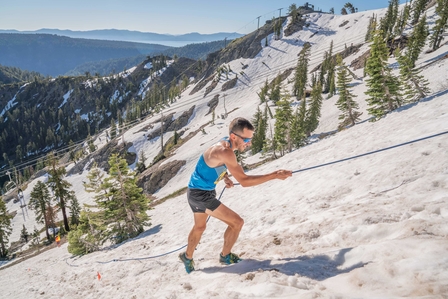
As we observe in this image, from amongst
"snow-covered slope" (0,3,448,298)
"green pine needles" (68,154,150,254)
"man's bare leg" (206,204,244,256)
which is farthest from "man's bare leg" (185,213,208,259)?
"green pine needles" (68,154,150,254)

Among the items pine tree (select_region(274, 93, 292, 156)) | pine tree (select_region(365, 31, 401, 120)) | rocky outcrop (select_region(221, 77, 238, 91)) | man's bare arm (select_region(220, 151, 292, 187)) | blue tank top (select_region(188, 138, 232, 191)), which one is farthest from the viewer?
rocky outcrop (select_region(221, 77, 238, 91))

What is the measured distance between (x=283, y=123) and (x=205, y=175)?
35.0 meters

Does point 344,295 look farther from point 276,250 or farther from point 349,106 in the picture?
point 349,106

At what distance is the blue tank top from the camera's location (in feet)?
18.6

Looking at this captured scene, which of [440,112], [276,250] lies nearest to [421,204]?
[276,250]

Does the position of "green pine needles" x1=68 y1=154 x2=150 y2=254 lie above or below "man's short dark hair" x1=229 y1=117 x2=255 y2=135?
below

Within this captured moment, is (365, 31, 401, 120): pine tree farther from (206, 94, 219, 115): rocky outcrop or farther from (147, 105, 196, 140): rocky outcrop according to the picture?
(206, 94, 219, 115): rocky outcrop

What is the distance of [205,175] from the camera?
5742 millimetres

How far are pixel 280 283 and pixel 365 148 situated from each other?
11164 millimetres

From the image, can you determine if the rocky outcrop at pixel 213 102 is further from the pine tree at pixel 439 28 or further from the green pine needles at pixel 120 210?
the green pine needles at pixel 120 210

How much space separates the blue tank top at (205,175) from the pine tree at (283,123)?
34156mm

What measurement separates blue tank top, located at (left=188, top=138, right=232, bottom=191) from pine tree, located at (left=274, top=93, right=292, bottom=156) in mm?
34156

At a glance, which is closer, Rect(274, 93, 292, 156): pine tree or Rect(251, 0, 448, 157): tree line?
Rect(251, 0, 448, 157): tree line

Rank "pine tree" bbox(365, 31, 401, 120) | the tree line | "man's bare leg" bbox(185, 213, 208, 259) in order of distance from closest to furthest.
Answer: "man's bare leg" bbox(185, 213, 208, 259)
the tree line
"pine tree" bbox(365, 31, 401, 120)
